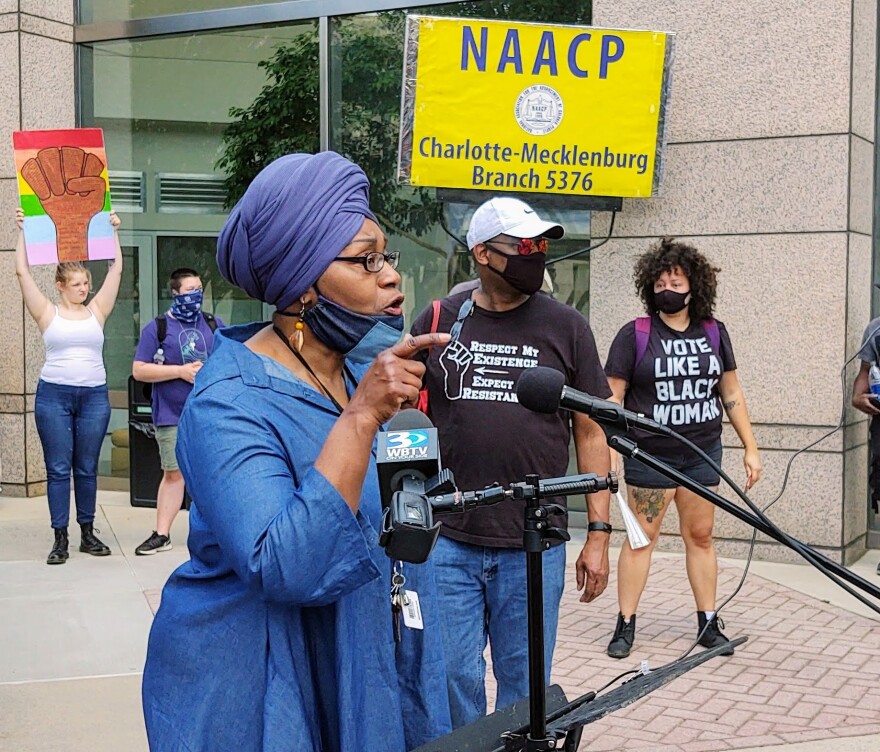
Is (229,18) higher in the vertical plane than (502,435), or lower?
higher

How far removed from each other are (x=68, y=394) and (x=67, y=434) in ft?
0.86

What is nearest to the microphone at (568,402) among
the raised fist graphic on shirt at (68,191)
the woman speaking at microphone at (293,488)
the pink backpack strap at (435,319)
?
the woman speaking at microphone at (293,488)

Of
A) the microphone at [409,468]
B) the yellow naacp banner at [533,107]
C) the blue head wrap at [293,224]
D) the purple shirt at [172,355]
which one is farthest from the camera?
the yellow naacp banner at [533,107]

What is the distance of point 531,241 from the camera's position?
4070mm

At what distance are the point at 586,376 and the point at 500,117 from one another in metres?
4.88

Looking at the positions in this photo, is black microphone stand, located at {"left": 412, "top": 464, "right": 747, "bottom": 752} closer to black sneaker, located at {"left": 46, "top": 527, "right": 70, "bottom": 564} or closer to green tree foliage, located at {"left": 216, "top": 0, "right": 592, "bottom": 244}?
black sneaker, located at {"left": 46, "top": 527, "right": 70, "bottom": 564}

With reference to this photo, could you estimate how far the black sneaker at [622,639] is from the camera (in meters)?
6.14

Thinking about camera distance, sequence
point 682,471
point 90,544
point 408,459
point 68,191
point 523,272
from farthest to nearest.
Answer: point 68,191, point 90,544, point 682,471, point 523,272, point 408,459

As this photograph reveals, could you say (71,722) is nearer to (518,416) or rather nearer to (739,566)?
(518,416)

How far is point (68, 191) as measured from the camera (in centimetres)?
871

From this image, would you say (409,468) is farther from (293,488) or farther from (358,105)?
(358,105)

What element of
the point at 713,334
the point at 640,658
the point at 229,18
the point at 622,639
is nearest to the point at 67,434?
the point at 622,639

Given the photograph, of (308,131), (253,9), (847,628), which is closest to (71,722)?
(847,628)

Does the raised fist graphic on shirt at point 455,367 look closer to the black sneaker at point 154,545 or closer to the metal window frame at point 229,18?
the black sneaker at point 154,545
